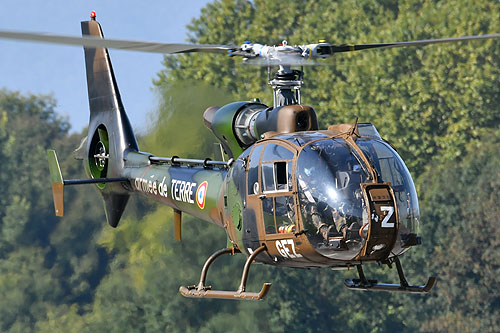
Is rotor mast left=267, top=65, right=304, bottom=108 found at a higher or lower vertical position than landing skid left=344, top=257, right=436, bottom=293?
higher

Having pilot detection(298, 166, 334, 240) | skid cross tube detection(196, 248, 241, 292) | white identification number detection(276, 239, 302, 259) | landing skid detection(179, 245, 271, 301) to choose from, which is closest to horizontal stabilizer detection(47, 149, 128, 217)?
skid cross tube detection(196, 248, 241, 292)

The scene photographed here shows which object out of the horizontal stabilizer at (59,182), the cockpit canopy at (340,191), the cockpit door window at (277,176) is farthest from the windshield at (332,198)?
the horizontal stabilizer at (59,182)

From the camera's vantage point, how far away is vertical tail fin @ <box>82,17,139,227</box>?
21375 millimetres

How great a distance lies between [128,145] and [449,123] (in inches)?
1219

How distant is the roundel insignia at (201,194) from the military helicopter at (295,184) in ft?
0.10

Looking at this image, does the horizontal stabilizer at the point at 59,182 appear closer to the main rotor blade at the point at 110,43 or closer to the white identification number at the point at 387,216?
the main rotor blade at the point at 110,43

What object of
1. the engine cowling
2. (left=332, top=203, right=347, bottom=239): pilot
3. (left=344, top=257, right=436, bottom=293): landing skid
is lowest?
(left=344, top=257, right=436, bottom=293): landing skid

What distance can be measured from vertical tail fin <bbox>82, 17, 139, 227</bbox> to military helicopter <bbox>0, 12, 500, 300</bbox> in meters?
3.55

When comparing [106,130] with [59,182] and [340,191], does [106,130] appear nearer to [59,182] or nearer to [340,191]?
[59,182]

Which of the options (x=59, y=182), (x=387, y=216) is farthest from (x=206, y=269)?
(x=59, y=182)

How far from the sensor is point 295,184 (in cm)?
1483

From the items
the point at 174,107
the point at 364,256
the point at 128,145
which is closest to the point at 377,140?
the point at 364,256

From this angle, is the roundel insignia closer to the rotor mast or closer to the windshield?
the rotor mast

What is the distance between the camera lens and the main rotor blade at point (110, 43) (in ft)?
40.5
